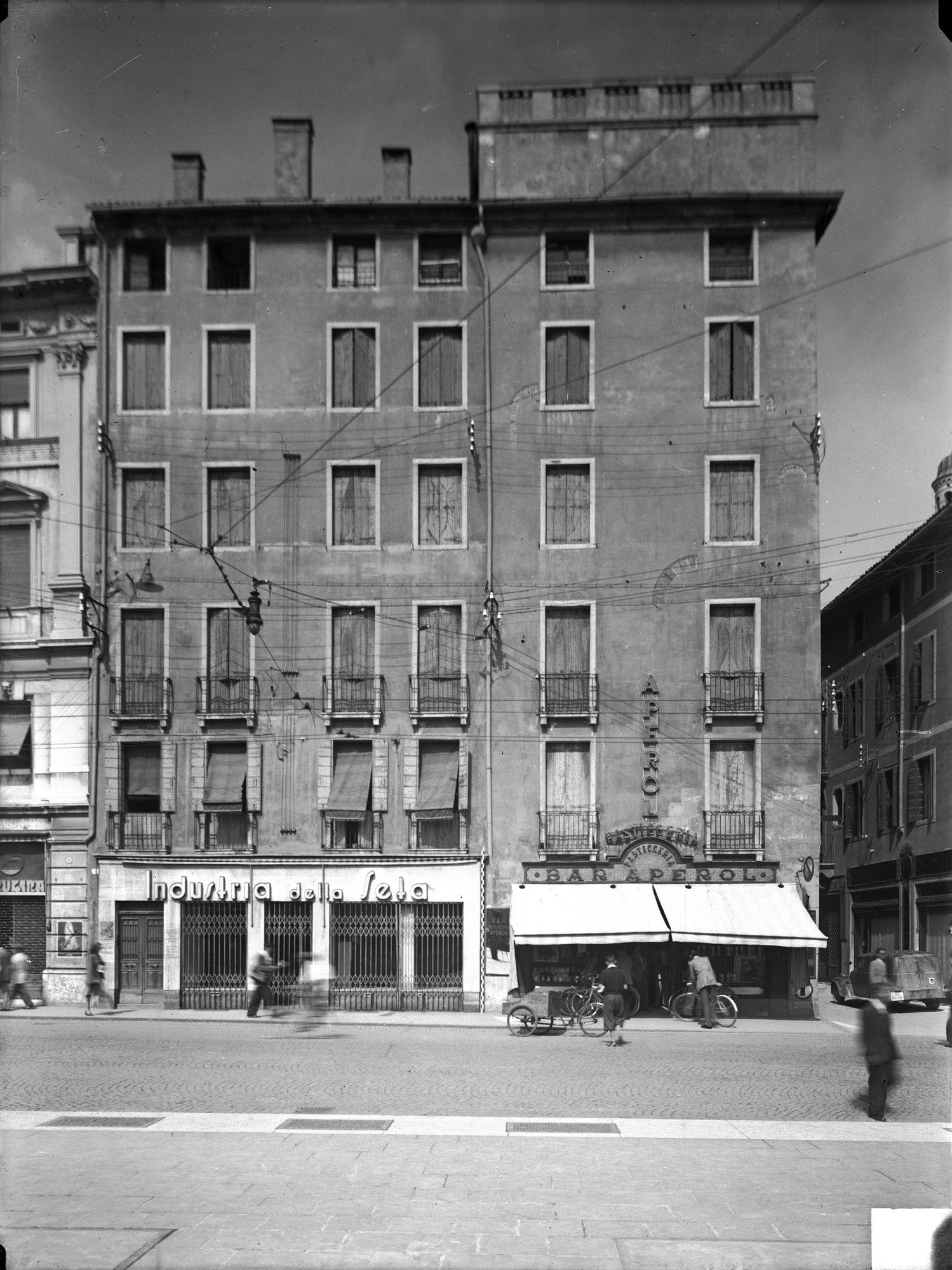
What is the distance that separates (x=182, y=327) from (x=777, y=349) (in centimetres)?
1420

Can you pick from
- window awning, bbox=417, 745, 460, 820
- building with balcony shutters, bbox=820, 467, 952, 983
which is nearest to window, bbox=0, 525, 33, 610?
window awning, bbox=417, 745, 460, 820

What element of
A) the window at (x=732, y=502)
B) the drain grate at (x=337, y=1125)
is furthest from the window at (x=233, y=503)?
the drain grate at (x=337, y=1125)

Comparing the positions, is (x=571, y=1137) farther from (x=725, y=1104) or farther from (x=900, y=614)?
(x=900, y=614)

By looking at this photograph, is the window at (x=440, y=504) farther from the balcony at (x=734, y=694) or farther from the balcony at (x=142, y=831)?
the balcony at (x=142, y=831)

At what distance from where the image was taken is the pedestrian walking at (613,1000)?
2098 centimetres

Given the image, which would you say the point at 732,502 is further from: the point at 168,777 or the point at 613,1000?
the point at 168,777

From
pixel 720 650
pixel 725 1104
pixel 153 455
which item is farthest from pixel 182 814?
pixel 725 1104

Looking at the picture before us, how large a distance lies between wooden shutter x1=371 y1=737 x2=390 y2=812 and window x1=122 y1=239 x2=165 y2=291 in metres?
12.4

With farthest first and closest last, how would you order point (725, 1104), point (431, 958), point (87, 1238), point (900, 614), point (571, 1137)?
point (900, 614) → point (431, 958) → point (725, 1104) → point (571, 1137) → point (87, 1238)

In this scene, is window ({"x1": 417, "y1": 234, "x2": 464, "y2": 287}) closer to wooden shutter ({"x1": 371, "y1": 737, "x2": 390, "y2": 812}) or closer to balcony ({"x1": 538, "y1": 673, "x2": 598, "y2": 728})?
balcony ({"x1": 538, "y1": 673, "x2": 598, "y2": 728})

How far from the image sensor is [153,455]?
93.2 feet

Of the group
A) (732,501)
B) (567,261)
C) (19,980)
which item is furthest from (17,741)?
(732,501)

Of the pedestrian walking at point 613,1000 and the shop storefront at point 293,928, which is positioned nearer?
the pedestrian walking at point 613,1000

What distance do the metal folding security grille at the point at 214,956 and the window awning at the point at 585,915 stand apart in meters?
6.40
